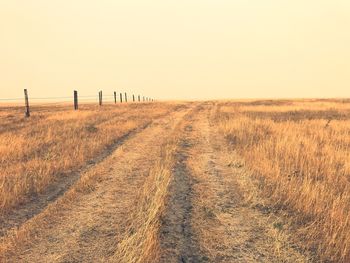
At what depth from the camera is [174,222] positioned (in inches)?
227

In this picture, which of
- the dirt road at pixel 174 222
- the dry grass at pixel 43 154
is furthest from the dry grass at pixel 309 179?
the dry grass at pixel 43 154

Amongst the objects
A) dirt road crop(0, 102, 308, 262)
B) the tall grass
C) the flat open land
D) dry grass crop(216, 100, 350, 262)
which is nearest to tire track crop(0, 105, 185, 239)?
the flat open land

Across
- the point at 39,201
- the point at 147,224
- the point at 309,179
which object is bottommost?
the point at 39,201

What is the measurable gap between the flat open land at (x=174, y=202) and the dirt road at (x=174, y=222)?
0.02 metres

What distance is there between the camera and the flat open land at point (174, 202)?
4840 mm

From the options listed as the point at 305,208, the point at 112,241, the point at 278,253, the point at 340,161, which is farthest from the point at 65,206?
the point at 340,161

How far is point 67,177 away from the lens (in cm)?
896

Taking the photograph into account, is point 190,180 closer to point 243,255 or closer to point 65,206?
point 65,206

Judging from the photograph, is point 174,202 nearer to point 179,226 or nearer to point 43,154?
point 179,226

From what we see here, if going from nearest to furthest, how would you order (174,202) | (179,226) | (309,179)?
(179,226), (174,202), (309,179)

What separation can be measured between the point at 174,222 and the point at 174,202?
3.17 ft

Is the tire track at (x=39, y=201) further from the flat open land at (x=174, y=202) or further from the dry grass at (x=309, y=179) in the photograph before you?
the dry grass at (x=309, y=179)

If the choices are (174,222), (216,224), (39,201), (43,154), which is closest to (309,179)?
(216,224)

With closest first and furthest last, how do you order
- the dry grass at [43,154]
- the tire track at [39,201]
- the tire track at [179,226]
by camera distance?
the tire track at [179,226] → the tire track at [39,201] → the dry grass at [43,154]
